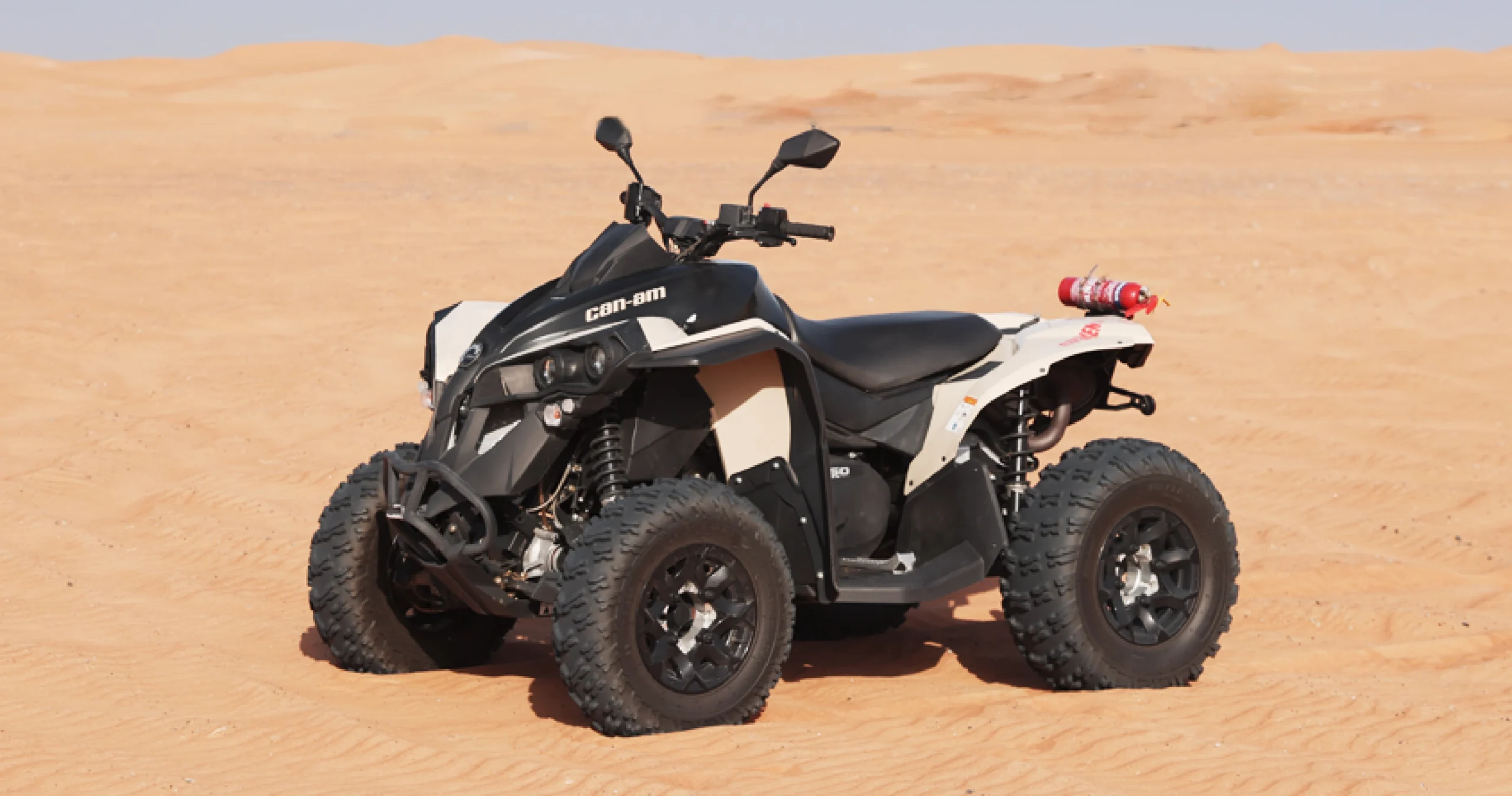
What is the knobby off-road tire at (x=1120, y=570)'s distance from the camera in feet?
21.9

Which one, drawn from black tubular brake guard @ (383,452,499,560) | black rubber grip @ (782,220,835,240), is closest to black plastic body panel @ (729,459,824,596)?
black rubber grip @ (782,220,835,240)

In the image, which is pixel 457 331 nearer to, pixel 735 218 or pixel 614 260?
pixel 614 260

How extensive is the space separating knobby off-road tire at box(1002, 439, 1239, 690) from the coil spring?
63.4 inches

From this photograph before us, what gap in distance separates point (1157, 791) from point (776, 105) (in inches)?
1761

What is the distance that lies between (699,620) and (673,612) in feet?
0.35

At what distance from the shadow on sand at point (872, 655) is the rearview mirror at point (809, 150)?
2.17 metres

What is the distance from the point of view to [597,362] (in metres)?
5.93

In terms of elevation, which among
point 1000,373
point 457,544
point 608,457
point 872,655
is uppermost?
point 1000,373

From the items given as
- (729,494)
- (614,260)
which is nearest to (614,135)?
(614,260)

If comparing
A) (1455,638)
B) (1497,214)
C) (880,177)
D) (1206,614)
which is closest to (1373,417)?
(1455,638)

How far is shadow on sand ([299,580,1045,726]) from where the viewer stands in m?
7.13

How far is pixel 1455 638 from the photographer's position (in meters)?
7.89

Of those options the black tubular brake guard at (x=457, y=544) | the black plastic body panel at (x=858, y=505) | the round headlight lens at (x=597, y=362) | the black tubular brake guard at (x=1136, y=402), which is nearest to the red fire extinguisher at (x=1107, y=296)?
the black tubular brake guard at (x=1136, y=402)

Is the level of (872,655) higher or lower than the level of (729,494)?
lower
